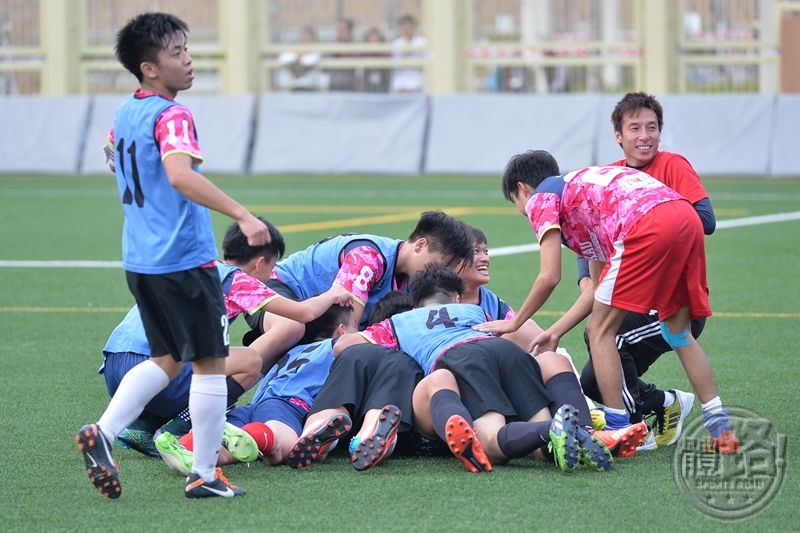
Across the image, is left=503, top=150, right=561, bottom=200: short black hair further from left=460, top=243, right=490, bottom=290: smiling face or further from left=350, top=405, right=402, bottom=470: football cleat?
left=350, top=405, right=402, bottom=470: football cleat

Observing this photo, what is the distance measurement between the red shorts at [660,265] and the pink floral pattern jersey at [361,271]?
129 centimetres

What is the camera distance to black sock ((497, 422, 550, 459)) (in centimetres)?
418

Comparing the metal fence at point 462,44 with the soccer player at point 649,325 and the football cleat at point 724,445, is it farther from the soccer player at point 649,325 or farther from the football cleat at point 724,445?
the football cleat at point 724,445

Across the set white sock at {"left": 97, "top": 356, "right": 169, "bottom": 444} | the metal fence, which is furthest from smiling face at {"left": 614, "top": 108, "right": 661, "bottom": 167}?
the metal fence

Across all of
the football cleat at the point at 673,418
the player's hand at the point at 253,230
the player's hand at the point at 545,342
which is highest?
the player's hand at the point at 253,230

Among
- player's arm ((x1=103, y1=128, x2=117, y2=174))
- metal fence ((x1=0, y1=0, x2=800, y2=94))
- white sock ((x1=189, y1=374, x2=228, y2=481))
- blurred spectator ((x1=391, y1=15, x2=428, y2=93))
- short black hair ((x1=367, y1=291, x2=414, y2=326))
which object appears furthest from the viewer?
blurred spectator ((x1=391, y1=15, x2=428, y2=93))

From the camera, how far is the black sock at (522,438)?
13.7 ft

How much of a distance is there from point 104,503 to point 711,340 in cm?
418

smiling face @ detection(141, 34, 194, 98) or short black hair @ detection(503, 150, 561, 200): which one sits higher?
smiling face @ detection(141, 34, 194, 98)

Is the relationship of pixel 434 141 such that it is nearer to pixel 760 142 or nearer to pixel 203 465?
pixel 760 142

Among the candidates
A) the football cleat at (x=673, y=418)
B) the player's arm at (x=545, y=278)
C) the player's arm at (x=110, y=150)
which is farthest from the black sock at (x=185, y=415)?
the football cleat at (x=673, y=418)

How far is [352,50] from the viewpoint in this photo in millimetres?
21078

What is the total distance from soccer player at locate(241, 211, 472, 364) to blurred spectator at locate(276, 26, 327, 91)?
1565 cm

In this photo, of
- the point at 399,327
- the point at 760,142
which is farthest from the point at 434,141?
the point at 399,327
